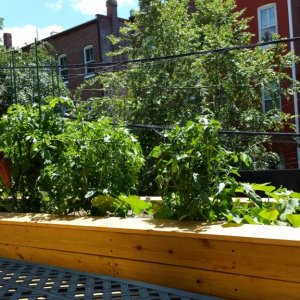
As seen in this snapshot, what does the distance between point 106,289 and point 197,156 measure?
1.01m

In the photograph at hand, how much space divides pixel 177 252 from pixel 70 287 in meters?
0.75

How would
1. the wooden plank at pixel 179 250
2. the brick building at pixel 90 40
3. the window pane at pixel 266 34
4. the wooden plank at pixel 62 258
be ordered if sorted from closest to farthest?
the wooden plank at pixel 179 250, the wooden plank at pixel 62 258, the window pane at pixel 266 34, the brick building at pixel 90 40

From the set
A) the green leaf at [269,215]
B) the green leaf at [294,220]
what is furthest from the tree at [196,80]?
the green leaf at [294,220]

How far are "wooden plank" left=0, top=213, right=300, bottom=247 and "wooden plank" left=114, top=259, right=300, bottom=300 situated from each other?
0.70ft

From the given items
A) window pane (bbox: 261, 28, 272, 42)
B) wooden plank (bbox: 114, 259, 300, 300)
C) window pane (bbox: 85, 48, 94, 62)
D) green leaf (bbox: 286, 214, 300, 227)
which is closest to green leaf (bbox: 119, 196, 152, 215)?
wooden plank (bbox: 114, 259, 300, 300)

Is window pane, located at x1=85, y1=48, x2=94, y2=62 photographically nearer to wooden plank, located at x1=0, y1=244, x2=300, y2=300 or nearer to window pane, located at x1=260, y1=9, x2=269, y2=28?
window pane, located at x1=260, y1=9, x2=269, y2=28

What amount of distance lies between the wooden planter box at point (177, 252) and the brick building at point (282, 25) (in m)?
11.7

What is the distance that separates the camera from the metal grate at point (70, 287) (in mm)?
2498

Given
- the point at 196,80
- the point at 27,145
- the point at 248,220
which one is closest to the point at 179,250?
the point at 248,220

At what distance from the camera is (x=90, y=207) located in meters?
3.63

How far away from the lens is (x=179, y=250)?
8.30 ft

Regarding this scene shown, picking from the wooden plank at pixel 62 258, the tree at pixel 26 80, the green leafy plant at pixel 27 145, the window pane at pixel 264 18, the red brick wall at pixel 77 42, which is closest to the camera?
the wooden plank at pixel 62 258

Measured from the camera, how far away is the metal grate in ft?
8.20

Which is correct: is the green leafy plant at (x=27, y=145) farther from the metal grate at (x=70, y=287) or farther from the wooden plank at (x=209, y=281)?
the wooden plank at (x=209, y=281)
